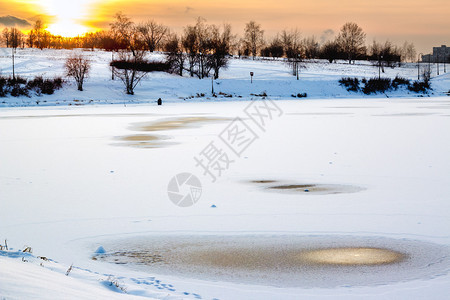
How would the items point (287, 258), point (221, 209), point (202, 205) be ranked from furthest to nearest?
point (202, 205)
point (221, 209)
point (287, 258)

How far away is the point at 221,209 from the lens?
9961mm

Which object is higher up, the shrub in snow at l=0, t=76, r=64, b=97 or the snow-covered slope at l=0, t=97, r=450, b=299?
the shrub in snow at l=0, t=76, r=64, b=97

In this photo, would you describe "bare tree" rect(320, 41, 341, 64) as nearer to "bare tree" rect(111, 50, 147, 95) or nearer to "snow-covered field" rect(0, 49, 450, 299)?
"bare tree" rect(111, 50, 147, 95)

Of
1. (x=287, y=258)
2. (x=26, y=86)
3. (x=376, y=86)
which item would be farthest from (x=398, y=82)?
(x=287, y=258)

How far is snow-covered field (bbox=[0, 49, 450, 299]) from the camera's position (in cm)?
606

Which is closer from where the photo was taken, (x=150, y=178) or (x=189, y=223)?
(x=189, y=223)

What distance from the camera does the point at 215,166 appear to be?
1491cm

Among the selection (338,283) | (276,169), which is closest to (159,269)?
(338,283)

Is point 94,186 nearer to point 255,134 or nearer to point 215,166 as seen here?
point 215,166

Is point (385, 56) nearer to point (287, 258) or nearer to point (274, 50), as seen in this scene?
point (274, 50)

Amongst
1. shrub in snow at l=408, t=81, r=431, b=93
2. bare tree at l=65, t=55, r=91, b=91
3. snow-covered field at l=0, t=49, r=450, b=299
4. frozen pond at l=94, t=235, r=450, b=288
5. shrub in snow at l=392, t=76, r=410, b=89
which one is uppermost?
bare tree at l=65, t=55, r=91, b=91

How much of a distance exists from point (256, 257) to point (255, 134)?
653 inches

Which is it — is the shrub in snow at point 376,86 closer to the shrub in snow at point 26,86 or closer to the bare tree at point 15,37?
the shrub in snow at point 26,86

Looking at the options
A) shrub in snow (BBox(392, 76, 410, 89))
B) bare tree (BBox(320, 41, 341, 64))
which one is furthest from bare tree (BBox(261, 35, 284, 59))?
shrub in snow (BBox(392, 76, 410, 89))
